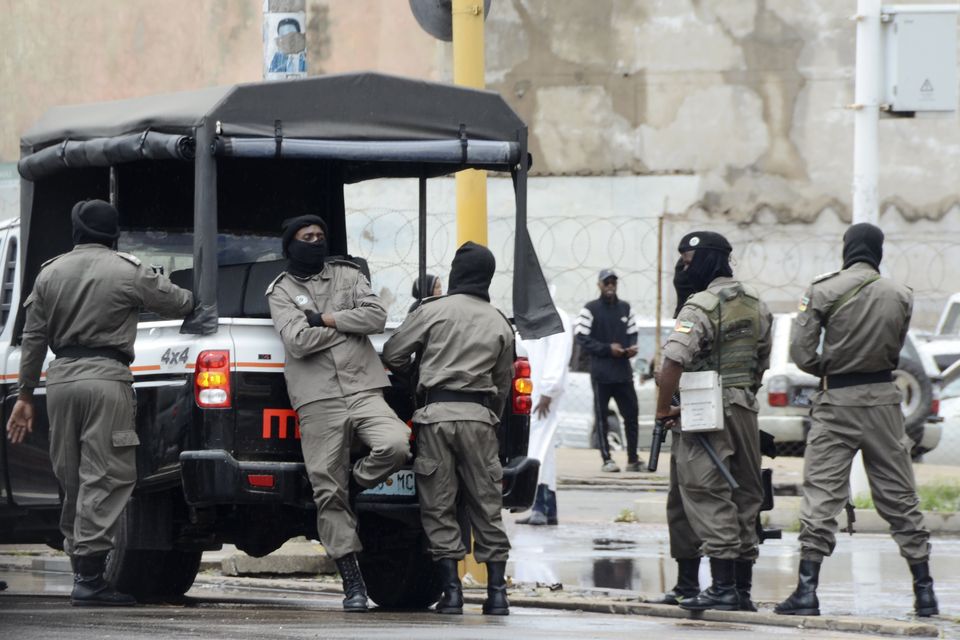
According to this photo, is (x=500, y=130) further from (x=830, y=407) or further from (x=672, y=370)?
(x=830, y=407)

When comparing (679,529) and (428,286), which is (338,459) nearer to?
(679,529)

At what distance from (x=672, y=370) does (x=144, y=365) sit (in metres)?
2.43

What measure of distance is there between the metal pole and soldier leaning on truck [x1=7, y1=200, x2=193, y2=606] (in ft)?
20.3

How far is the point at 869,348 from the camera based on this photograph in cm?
928

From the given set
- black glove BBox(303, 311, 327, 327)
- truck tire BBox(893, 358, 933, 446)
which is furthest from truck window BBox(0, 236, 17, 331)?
truck tire BBox(893, 358, 933, 446)

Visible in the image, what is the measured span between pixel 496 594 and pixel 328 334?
1476 mm

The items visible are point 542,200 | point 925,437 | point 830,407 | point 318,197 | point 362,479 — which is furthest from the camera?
point 542,200

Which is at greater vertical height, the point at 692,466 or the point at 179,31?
the point at 179,31

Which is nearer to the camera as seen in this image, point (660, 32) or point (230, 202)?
point (230, 202)

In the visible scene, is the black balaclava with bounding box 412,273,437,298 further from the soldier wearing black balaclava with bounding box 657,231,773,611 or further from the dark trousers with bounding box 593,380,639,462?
the dark trousers with bounding box 593,380,639,462

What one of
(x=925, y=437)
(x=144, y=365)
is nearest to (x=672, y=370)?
(x=144, y=365)

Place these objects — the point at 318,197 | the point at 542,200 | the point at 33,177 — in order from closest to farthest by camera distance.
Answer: the point at 33,177, the point at 318,197, the point at 542,200

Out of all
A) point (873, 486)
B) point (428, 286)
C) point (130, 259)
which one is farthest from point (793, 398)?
point (130, 259)

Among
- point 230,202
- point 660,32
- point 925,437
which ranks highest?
point 660,32
